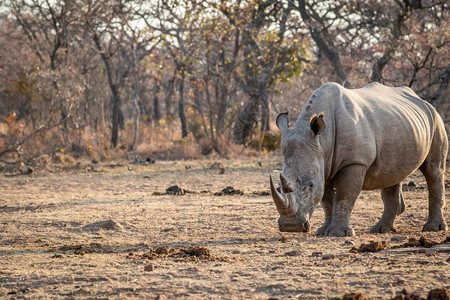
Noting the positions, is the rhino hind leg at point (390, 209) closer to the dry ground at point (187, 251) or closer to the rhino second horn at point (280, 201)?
the dry ground at point (187, 251)

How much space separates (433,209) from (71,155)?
13351mm

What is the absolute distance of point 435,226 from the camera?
8172 millimetres

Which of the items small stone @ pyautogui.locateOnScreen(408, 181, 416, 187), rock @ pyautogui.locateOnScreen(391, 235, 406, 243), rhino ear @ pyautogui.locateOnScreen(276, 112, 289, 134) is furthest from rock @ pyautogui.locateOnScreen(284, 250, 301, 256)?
small stone @ pyautogui.locateOnScreen(408, 181, 416, 187)

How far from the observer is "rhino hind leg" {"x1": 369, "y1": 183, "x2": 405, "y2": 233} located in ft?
26.6

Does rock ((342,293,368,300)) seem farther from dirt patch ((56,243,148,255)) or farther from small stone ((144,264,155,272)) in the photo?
dirt patch ((56,243,148,255))

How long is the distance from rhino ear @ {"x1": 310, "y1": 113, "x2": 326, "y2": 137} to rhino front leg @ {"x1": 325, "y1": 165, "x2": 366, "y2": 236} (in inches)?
21.8

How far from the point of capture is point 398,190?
851 centimetres

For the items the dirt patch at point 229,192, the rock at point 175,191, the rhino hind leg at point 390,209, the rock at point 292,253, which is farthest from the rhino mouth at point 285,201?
the rock at point 175,191

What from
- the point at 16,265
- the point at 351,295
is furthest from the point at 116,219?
the point at 351,295

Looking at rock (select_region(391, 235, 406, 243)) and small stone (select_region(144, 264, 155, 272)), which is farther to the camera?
rock (select_region(391, 235, 406, 243))

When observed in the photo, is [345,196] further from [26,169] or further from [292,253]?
[26,169]

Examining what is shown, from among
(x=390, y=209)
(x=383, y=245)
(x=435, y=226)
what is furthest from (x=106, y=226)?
(x=435, y=226)

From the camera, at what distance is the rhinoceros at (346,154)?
6949mm

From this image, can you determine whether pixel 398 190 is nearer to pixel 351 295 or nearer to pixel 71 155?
pixel 351 295
